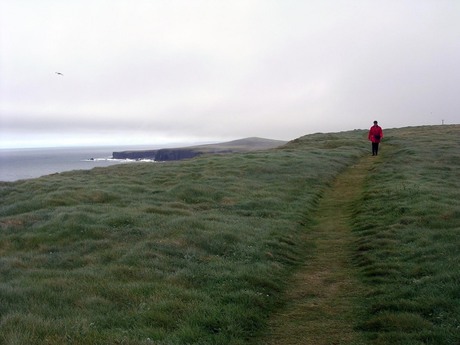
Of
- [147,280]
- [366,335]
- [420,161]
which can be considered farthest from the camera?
[420,161]

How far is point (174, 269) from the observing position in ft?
41.8

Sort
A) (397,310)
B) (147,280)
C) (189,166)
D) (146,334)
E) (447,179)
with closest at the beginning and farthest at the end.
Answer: (146,334) < (397,310) < (147,280) < (447,179) < (189,166)

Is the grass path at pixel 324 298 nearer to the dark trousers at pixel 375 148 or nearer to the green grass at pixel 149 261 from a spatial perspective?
the green grass at pixel 149 261

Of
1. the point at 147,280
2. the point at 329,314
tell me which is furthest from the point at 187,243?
the point at 329,314

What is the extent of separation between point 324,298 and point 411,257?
12.2ft

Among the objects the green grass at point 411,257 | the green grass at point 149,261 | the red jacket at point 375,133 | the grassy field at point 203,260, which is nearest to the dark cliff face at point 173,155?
the red jacket at point 375,133

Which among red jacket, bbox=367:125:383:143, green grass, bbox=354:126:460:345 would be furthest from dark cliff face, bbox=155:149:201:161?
green grass, bbox=354:126:460:345

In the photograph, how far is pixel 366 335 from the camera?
891cm

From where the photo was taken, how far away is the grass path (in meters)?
9.12

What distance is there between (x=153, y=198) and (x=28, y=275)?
12758 mm

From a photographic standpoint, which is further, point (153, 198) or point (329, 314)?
point (153, 198)

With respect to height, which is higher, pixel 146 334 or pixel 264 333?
pixel 146 334

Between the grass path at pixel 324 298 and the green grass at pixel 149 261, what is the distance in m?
0.47

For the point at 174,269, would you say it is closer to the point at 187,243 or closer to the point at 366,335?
the point at 187,243
